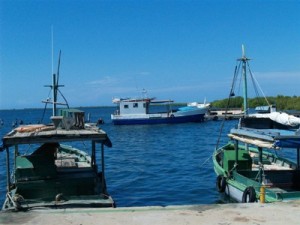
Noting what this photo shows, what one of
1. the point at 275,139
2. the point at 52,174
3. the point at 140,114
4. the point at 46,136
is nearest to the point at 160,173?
the point at 52,174

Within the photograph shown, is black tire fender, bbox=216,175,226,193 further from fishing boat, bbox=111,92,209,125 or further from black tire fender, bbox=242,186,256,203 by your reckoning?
fishing boat, bbox=111,92,209,125

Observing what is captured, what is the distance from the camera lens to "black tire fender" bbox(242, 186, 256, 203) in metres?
14.3

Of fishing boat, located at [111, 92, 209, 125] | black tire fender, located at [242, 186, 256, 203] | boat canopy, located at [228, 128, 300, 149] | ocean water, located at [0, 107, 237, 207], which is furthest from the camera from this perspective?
fishing boat, located at [111, 92, 209, 125]

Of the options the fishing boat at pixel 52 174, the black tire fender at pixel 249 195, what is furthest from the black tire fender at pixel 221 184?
the fishing boat at pixel 52 174

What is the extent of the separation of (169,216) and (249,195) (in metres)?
6.64

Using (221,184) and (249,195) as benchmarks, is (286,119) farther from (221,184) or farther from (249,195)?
(221,184)

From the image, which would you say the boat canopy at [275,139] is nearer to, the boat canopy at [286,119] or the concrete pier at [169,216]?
the boat canopy at [286,119]

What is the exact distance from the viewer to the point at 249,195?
14586mm

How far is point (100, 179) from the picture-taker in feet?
50.2

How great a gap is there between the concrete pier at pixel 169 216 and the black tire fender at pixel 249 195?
15.9ft

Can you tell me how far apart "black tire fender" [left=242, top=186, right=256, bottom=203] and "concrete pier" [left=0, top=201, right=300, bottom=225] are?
484cm

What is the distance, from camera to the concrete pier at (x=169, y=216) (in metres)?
8.31

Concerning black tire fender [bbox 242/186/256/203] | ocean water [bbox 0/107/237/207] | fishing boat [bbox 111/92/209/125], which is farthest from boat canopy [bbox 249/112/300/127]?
fishing boat [bbox 111/92/209/125]

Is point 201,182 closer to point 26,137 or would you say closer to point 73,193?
point 73,193
